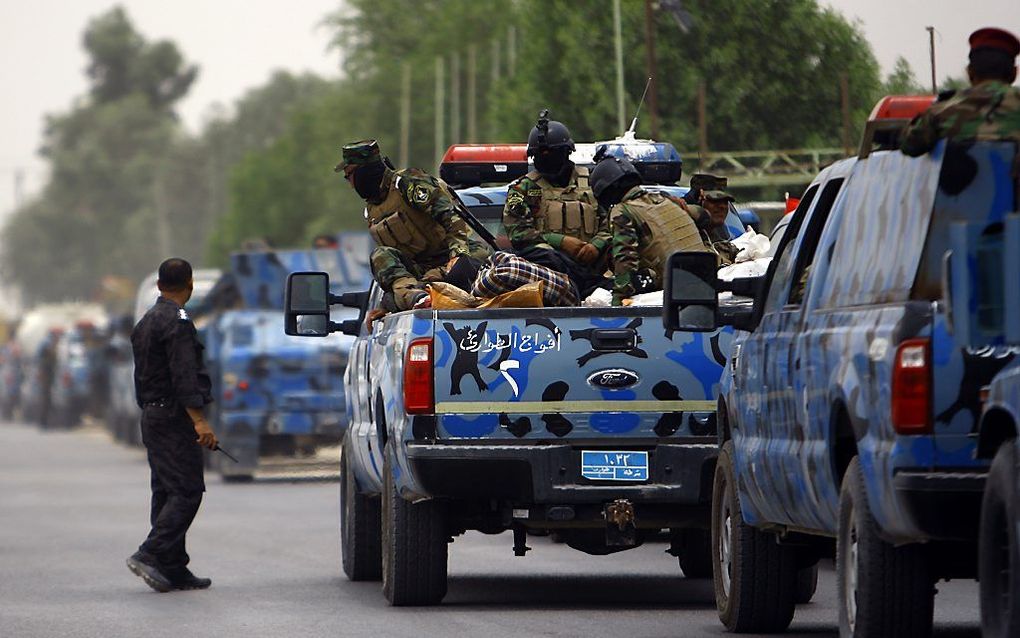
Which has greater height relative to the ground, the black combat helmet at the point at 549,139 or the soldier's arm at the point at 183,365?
the black combat helmet at the point at 549,139

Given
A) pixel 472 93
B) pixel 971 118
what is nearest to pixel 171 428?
pixel 971 118

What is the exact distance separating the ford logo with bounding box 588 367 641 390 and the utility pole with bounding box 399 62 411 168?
226 ft

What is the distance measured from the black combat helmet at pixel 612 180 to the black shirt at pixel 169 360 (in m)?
2.45

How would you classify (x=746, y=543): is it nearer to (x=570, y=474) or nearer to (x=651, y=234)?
(x=570, y=474)

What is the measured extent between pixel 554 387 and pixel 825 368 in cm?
295

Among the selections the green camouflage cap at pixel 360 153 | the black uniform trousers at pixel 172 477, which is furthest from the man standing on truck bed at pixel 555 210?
the black uniform trousers at pixel 172 477

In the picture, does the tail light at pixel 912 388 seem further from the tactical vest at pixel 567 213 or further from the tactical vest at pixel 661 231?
the tactical vest at pixel 567 213

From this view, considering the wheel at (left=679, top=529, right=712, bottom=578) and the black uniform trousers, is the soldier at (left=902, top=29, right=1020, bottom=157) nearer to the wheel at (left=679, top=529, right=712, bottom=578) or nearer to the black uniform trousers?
the wheel at (left=679, top=529, right=712, bottom=578)

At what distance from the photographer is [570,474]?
39.4 ft

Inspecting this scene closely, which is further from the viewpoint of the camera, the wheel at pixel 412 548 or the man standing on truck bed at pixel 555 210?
the man standing on truck bed at pixel 555 210

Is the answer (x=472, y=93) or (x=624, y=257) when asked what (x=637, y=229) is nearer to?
(x=624, y=257)

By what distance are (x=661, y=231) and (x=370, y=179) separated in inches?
78.8

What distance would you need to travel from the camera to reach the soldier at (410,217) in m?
14.3

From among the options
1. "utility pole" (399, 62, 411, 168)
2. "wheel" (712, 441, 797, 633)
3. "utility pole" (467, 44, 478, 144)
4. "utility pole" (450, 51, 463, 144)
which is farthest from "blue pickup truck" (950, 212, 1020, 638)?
"utility pole" (399, 62, 411, 168)
